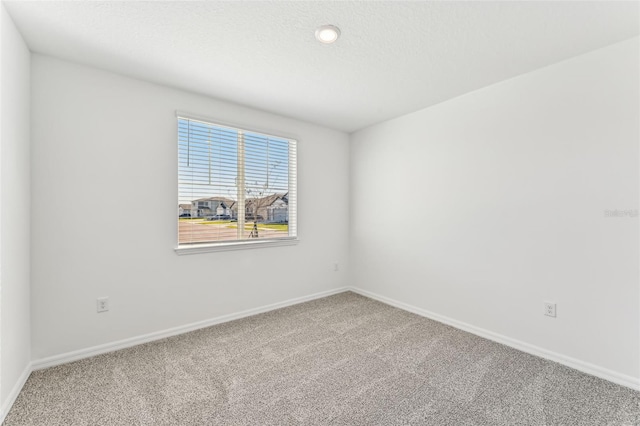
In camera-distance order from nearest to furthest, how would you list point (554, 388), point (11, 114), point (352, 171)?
1. point (11, 114)
2. point (554, 388)
3. point (352, 171)

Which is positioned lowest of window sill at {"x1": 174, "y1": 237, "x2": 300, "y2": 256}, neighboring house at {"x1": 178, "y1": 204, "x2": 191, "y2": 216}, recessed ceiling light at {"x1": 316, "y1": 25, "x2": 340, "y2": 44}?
window sill at {"x1": 174, "y1": 237, "x2": 300, "y2": 256}

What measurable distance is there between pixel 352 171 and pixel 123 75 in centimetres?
275

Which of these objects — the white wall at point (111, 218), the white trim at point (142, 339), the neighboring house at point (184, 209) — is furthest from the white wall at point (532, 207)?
the neighboring house at point (184, 209)

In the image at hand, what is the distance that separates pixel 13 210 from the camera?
176 centimetres

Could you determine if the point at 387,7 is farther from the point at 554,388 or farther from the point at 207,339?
the point at 207,339

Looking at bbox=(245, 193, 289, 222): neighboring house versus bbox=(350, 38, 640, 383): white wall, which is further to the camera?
bbox=(245, 193, 289, 222): neighboring house

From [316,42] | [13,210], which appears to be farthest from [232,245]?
[316,42]

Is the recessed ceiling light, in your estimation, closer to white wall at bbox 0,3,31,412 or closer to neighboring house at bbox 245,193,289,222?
white wall at bbox 0,3,31,412

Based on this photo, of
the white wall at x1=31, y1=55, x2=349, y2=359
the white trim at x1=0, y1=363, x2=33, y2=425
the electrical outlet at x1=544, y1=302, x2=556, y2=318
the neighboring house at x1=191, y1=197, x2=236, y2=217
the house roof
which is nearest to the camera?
the white trim at x1=0, y1=363, x2=33, y2=425

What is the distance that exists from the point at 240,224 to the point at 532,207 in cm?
279

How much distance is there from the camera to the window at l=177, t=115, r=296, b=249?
280cm

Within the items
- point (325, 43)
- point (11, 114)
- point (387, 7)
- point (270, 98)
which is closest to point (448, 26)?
point (387, 7)

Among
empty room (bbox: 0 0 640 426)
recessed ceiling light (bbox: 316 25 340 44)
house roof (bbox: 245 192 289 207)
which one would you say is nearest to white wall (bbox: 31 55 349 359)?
empty room (bbox: 0 0 640 426)

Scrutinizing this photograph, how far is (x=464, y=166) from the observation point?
2801 millimetres
